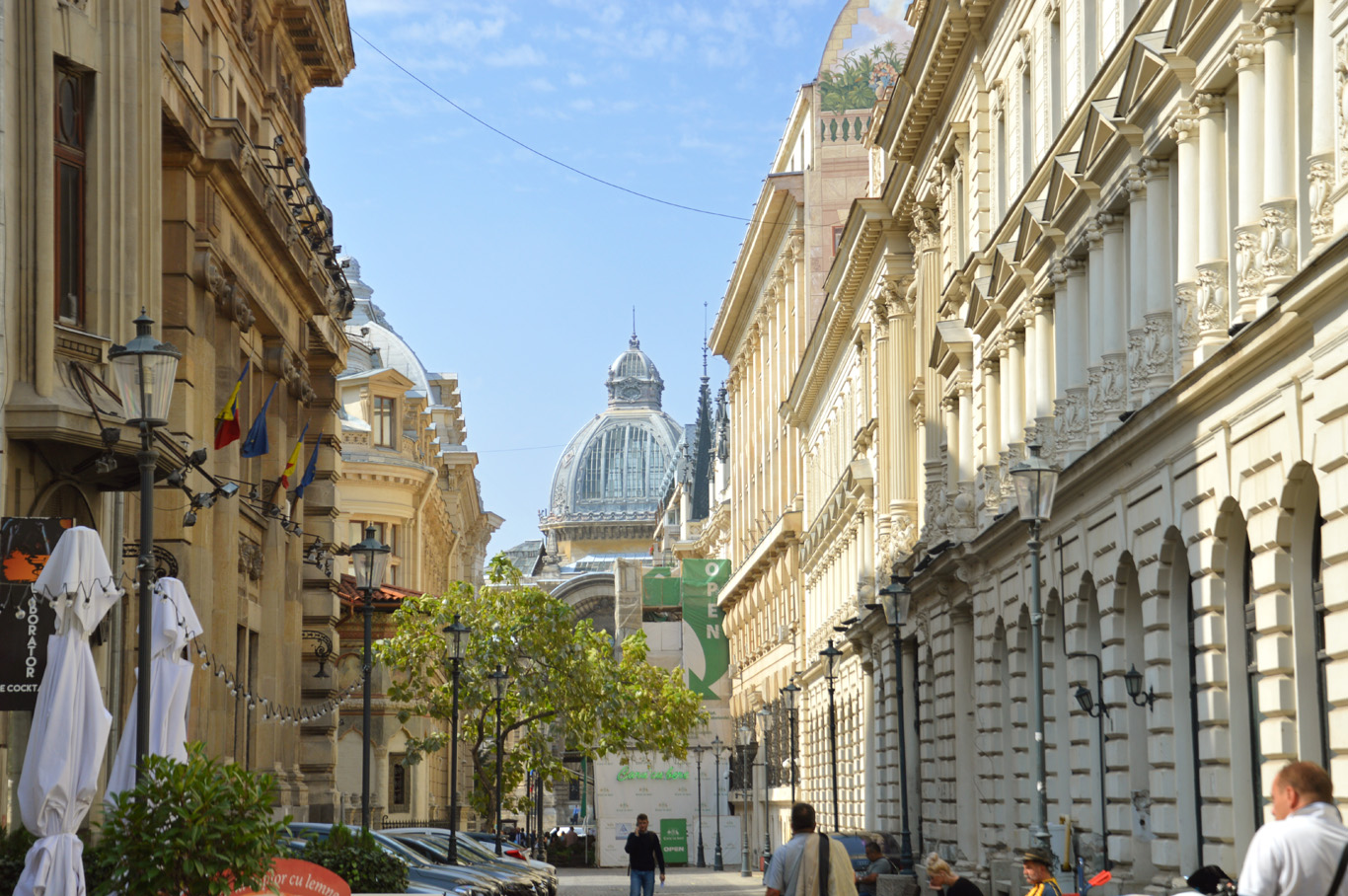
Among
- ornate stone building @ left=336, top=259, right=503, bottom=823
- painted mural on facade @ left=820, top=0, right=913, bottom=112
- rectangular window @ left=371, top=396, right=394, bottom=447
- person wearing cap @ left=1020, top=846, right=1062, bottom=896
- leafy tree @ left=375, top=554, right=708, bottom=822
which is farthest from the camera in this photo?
painted mural on facade @ left=820, top=0, right=913, bottom=112

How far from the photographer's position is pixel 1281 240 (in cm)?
1894

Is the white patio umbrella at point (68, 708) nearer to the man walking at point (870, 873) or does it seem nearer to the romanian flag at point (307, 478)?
the man walking at point (870, 873)

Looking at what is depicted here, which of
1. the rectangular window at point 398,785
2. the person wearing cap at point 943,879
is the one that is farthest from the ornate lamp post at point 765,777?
the person wearing cap at point 943,879

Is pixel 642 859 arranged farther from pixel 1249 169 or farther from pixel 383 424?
pixel 383 424

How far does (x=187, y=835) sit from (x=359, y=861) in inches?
348

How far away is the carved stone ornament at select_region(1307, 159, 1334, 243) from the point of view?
17.0 m

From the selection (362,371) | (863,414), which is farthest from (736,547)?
(863,414)

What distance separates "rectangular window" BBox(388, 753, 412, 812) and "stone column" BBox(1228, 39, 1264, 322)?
156ft

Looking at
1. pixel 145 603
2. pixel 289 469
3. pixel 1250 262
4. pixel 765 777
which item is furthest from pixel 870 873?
pixel 765 777

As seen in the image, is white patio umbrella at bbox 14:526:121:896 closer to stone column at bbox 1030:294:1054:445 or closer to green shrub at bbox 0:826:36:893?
green shrub at bbox 0:826:36:893

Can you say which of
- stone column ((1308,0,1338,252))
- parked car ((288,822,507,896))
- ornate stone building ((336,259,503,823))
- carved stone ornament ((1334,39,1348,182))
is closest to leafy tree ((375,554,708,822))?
ornate stone building ((336,259,503,823))

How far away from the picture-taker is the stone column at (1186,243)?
22.1 m

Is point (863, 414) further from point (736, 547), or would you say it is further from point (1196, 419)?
point (736, 547)

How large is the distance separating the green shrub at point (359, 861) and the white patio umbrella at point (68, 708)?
6.03m
